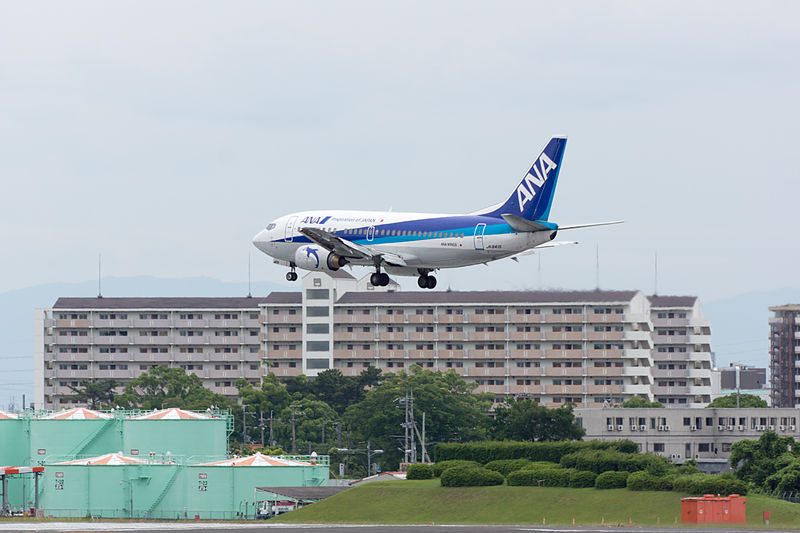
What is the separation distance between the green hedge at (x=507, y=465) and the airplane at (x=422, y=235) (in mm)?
22032

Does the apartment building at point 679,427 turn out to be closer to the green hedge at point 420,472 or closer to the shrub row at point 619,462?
the green hedge at point 420,472

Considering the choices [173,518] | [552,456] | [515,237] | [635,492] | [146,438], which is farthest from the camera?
[146,438]

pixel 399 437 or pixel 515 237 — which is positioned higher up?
pixel 515 237

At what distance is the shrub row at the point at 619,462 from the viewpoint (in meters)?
115

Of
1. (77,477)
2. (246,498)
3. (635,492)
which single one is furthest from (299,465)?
(635,492)

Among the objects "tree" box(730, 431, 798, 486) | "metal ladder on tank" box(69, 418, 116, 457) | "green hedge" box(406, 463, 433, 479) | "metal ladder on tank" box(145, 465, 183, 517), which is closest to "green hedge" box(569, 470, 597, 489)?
"green hedge" box(406, 463, 433, 479)

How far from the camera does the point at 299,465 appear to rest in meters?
146

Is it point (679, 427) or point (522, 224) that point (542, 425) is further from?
point (522, 224)

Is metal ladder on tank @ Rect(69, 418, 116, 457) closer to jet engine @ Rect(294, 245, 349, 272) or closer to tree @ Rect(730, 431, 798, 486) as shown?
jet engine @ Rect(294, 245, 349, 272)

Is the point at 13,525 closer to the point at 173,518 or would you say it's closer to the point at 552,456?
the point at 173,518

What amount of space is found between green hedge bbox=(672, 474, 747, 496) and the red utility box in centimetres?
402

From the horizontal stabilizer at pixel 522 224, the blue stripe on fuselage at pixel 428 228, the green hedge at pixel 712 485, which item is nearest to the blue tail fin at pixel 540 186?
the horizontal stabilizer at pixel 522 224

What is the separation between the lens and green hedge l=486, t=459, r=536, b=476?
410 ft

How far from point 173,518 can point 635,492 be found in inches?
2003
